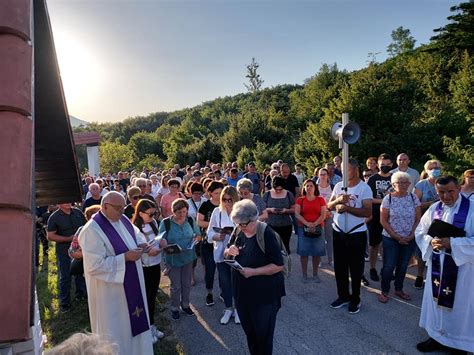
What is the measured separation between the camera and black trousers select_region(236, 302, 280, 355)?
350cm

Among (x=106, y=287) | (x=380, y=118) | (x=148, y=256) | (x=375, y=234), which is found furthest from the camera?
(x=380, y=118)

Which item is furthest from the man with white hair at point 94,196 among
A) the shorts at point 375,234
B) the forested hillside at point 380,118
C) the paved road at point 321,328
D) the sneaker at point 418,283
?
the forested hillside at point 380,118

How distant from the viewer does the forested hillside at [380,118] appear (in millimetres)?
17375

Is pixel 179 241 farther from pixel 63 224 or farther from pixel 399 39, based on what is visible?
pixel 399 39

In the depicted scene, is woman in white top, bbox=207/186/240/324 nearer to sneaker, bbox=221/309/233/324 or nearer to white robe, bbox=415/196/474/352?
sneaker, bbox=221/309/233/324

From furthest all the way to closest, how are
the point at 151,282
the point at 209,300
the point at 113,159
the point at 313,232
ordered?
the point at 113,159 → the point at 313,232 → the point at 209,300 → the point at 151,282

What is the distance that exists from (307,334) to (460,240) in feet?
7.41

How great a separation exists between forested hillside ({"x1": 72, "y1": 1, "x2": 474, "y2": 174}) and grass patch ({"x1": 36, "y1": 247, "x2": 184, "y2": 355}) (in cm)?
1155

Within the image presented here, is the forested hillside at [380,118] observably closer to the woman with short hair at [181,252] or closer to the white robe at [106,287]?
the woman with short hair at [181,252]

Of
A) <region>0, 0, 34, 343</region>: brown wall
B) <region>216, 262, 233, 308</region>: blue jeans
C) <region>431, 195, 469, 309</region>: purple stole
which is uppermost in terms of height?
<region>0, 0, 34, 343</region>: brown wall

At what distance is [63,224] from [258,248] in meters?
3.99

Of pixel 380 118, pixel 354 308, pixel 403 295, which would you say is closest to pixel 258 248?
pixel 354 308

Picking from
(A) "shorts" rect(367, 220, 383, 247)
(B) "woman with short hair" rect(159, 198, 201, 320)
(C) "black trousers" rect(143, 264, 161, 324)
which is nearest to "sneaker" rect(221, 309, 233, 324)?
(B) "woman with short hair" rect(159, 198, 201, 320)

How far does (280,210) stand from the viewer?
261 inches
